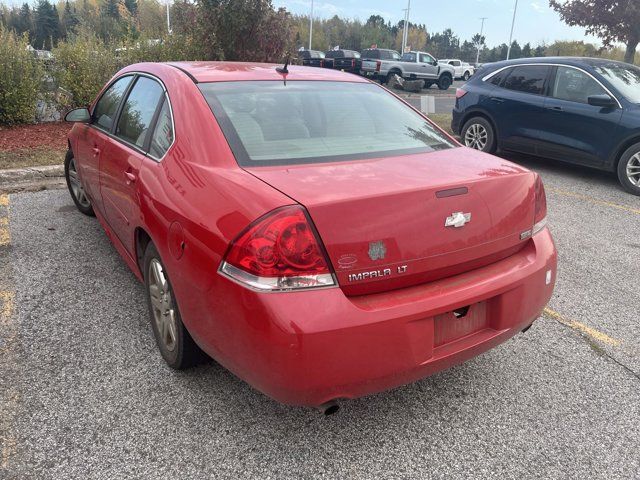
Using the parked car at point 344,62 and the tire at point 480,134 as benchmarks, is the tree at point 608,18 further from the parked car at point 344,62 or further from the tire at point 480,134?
the tire at point 480,134

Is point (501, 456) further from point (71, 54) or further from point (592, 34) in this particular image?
point (592, 34)

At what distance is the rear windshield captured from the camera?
2557 millimetres

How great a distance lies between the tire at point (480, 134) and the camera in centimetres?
847

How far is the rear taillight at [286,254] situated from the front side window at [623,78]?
21.8 ft

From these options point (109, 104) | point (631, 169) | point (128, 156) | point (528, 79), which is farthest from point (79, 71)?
point (631, 169)

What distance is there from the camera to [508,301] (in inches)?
93.5

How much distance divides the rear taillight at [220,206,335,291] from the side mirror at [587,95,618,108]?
6.49 metres

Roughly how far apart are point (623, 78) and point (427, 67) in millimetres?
26010

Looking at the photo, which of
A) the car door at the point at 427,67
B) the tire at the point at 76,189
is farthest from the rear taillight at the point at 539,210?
the car door at the point at 427,67

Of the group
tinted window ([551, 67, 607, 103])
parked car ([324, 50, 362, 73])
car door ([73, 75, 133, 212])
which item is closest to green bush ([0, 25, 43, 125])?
car door ([73, 75, 133, 212])

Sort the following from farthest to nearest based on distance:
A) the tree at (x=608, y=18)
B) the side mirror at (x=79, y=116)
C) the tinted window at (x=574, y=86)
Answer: the tree at (x=608, y=18) → the tinted window at (x=574, y=86) → the side mirror at (x=79, y=116)

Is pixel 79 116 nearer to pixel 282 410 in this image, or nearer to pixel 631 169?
pixel 282 410

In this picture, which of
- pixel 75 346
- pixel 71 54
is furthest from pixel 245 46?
pixel 75 346

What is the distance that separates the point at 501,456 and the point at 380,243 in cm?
111
